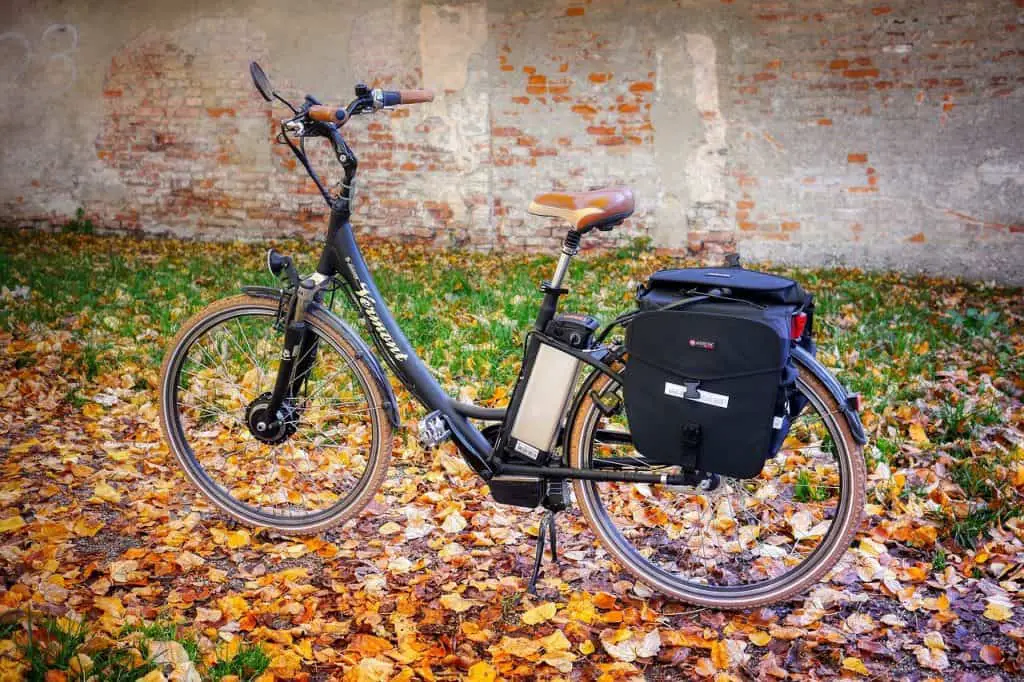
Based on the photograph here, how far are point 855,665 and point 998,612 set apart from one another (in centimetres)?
54

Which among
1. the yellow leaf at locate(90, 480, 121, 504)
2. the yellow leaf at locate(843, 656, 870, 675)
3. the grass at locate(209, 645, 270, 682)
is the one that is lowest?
the yellow leaf at locate(843, 656, 870, 675)

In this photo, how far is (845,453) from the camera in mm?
2223

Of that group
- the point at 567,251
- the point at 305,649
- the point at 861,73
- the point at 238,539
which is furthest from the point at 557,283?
the point at 861,73

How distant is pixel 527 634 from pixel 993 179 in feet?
20.4

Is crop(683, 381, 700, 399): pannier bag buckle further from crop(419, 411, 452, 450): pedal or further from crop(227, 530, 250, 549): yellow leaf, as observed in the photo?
crop(227, 530, 250, 549): yellow leaf

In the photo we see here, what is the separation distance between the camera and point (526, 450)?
2500 millimetres

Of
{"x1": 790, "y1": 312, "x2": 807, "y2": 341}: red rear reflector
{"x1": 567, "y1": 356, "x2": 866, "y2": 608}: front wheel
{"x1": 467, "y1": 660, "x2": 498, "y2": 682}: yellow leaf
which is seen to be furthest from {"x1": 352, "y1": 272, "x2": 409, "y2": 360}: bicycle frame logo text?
{"x1": 790, "y1": 312, "x2": 807, "y2": 341}: red rear reflector

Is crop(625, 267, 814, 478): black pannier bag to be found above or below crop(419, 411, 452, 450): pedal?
above

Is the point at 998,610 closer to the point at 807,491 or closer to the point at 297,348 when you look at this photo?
the point at 807,491

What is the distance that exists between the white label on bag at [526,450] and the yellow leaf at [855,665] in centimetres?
104

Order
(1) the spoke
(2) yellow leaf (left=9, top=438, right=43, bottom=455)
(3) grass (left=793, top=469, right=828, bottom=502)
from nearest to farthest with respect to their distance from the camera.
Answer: (1) the spoke, (3) grass (left=793, top=469, right=828, bottom=502), (2) yellow leaf (left=9, top=438, right=43, bottom=455)

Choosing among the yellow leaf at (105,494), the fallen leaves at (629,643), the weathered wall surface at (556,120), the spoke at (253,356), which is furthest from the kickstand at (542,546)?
the weathered wall surface at (556,120)

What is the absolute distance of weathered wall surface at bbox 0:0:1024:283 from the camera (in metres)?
6.62

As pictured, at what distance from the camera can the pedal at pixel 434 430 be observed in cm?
252
